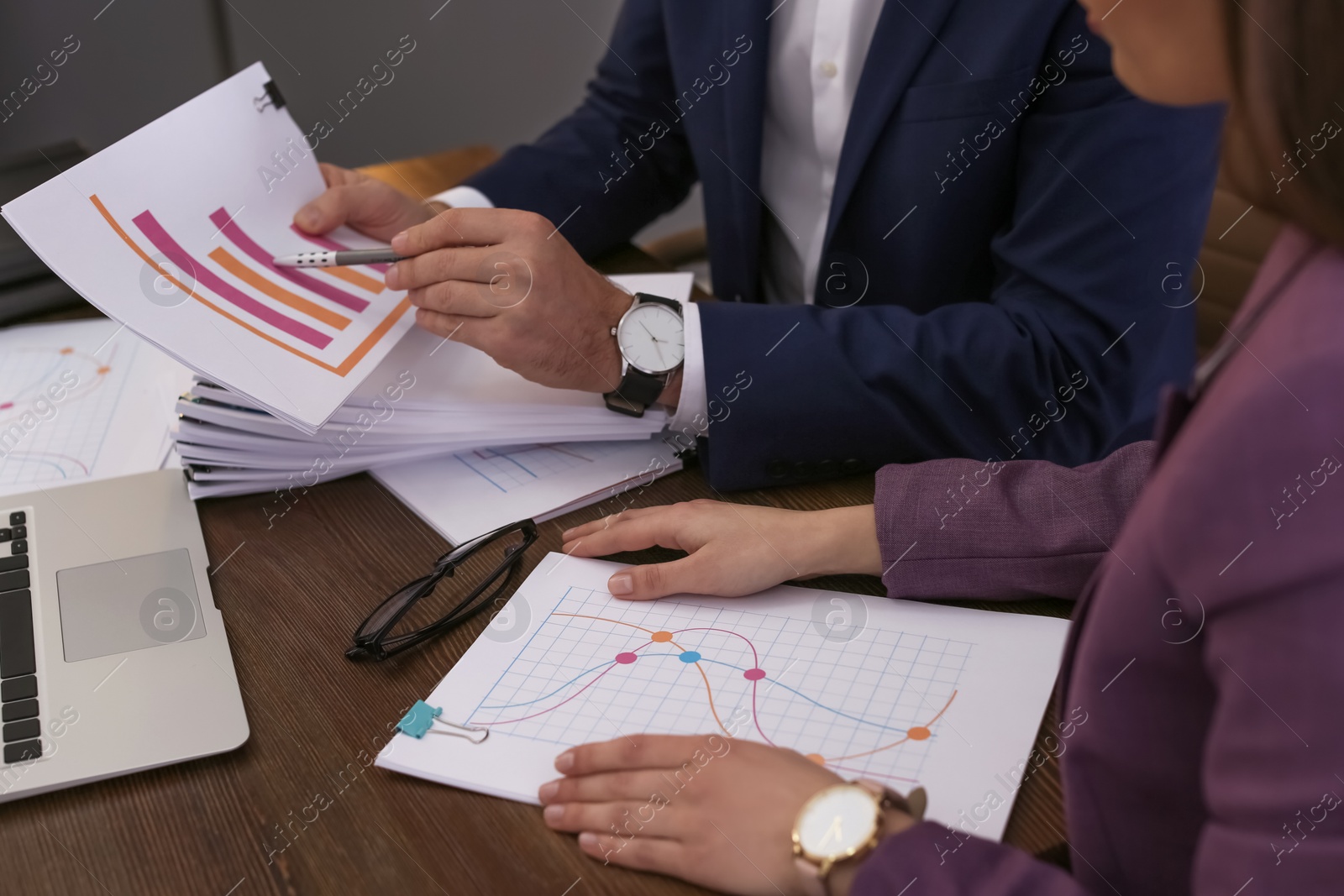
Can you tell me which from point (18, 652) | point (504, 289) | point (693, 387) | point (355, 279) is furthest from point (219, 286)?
point (693, 387)

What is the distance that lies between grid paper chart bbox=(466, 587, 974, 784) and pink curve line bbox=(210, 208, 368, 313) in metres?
0.44

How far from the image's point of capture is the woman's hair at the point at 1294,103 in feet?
1.52

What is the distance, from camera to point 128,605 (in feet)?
2.95

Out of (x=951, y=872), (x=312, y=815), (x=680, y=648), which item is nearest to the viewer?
(x=951, y=872)

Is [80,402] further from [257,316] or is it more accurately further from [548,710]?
[548,710]

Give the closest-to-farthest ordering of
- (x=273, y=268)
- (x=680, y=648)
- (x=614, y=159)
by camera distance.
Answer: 1. (x=680, y=648)
2. (x=273, y=268)
3. (x=614, y=159)

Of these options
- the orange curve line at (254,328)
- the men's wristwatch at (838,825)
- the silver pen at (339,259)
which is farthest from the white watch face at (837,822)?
the silver pen at (339,259)

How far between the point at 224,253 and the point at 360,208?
23 cm

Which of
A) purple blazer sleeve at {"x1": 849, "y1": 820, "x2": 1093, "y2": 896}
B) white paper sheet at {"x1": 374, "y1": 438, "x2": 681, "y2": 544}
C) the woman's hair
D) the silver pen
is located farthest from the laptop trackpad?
the woman's hair

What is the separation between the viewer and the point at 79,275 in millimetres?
893

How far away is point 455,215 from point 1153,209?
2.39ft

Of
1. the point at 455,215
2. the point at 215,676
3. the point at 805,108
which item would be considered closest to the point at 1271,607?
the point at 215,676

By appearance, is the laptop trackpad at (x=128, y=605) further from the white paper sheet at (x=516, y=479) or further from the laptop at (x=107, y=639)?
the white paper sheet at (x=516, y=479)

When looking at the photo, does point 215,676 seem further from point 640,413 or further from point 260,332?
point 640,413
